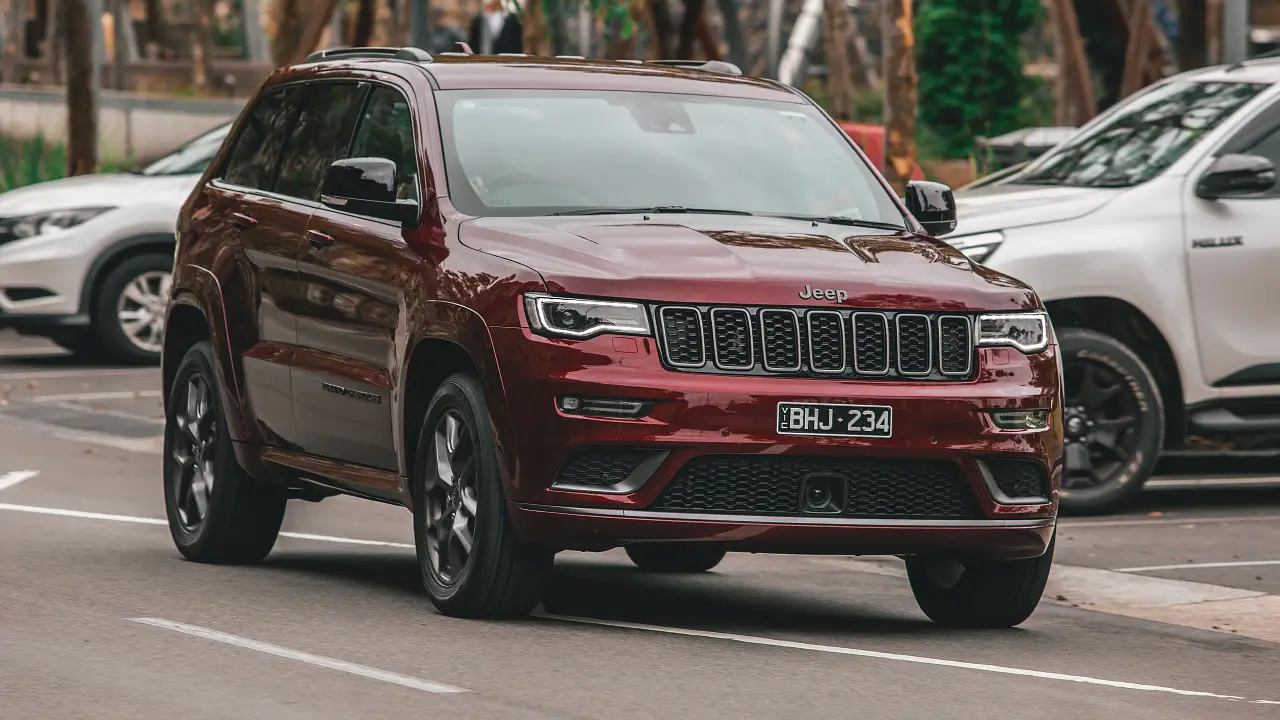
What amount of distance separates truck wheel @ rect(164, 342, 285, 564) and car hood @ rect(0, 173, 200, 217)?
27.7 ft

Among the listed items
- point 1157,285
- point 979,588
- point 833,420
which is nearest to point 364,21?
point 1157,285

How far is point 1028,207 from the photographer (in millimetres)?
12086

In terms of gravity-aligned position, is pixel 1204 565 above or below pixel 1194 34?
below

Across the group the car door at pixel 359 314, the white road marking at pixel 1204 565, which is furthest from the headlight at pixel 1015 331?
the white road marking at pixel 1204 565

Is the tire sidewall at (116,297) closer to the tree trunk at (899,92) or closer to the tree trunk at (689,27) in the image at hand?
the tree trunk at (899,92)

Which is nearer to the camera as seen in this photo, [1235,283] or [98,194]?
[1235,283]

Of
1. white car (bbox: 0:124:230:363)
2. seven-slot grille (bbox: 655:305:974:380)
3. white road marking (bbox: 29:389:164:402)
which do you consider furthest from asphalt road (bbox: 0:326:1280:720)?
white car (bbox: 0:124:230:363)

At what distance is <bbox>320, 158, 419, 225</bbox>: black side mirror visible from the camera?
8477 mm

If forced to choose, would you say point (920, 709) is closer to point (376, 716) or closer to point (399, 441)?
point (376, 716)

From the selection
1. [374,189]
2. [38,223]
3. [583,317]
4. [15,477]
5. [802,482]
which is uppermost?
[374,189]

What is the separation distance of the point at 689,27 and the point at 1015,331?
822 inches

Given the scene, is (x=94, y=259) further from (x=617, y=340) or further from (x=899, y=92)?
(x=617, y=340)

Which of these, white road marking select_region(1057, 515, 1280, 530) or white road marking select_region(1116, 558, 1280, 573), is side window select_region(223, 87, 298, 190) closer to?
white road marking select_region(1116, 558, 1280, 573)

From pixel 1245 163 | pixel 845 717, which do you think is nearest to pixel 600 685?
pixel 845 717
